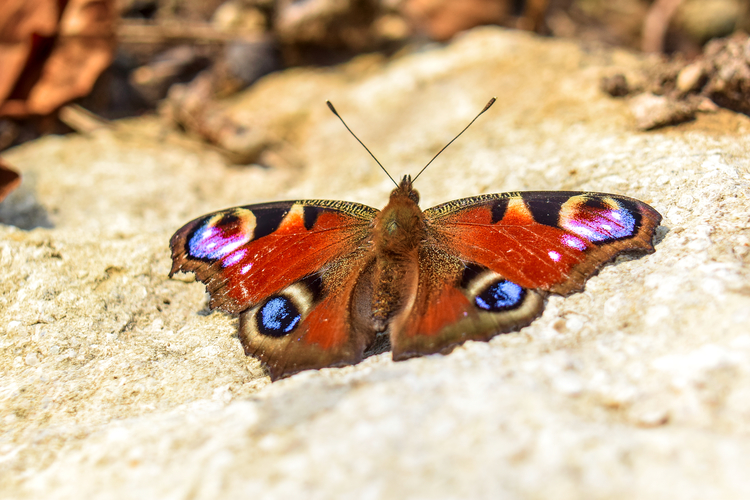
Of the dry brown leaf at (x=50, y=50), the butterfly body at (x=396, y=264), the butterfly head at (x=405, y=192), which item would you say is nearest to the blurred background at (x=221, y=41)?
the dry brown leaf at (x=50, y=50)

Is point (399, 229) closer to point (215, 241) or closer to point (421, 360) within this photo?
point (421, 360)

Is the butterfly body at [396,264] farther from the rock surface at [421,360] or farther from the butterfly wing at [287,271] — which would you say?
the rock surface at [421,360]

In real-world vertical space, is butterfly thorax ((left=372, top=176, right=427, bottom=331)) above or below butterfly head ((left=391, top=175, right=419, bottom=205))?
below

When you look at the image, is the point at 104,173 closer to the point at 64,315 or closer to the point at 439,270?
the point at 64,315

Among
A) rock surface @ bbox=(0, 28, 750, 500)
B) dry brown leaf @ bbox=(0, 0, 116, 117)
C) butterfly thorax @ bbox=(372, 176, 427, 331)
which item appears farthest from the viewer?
dry brown leaf @ bbox=(0, 0, 116, 117)

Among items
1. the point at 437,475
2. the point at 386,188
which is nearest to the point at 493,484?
the point at 437,475

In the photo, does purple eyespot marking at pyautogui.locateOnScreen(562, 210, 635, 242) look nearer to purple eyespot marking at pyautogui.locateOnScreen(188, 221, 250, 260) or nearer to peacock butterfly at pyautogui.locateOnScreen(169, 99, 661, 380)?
peacock butterfly at pyautogui.locateOnScreen(169, 99, 661, 380)

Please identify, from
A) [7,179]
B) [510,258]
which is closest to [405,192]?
[510,258]

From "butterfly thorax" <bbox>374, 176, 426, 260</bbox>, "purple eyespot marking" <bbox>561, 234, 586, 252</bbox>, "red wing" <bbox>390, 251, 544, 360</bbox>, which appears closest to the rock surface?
"red wing" <bbox>390, 251, 544, 360</bbox>

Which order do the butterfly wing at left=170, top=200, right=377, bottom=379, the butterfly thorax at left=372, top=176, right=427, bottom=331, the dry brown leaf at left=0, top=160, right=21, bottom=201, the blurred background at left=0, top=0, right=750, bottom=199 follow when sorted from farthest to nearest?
the blurred background at left=0, top=0, right=750, bottom=199 < the dry brown leaf at left=0, top=160, right=21, bottom=201 < the butterfly thorax at left=372, top=176, right=427, bottom=331 < the butterfly wing at left=170, top=200, right=377, bottom=379
